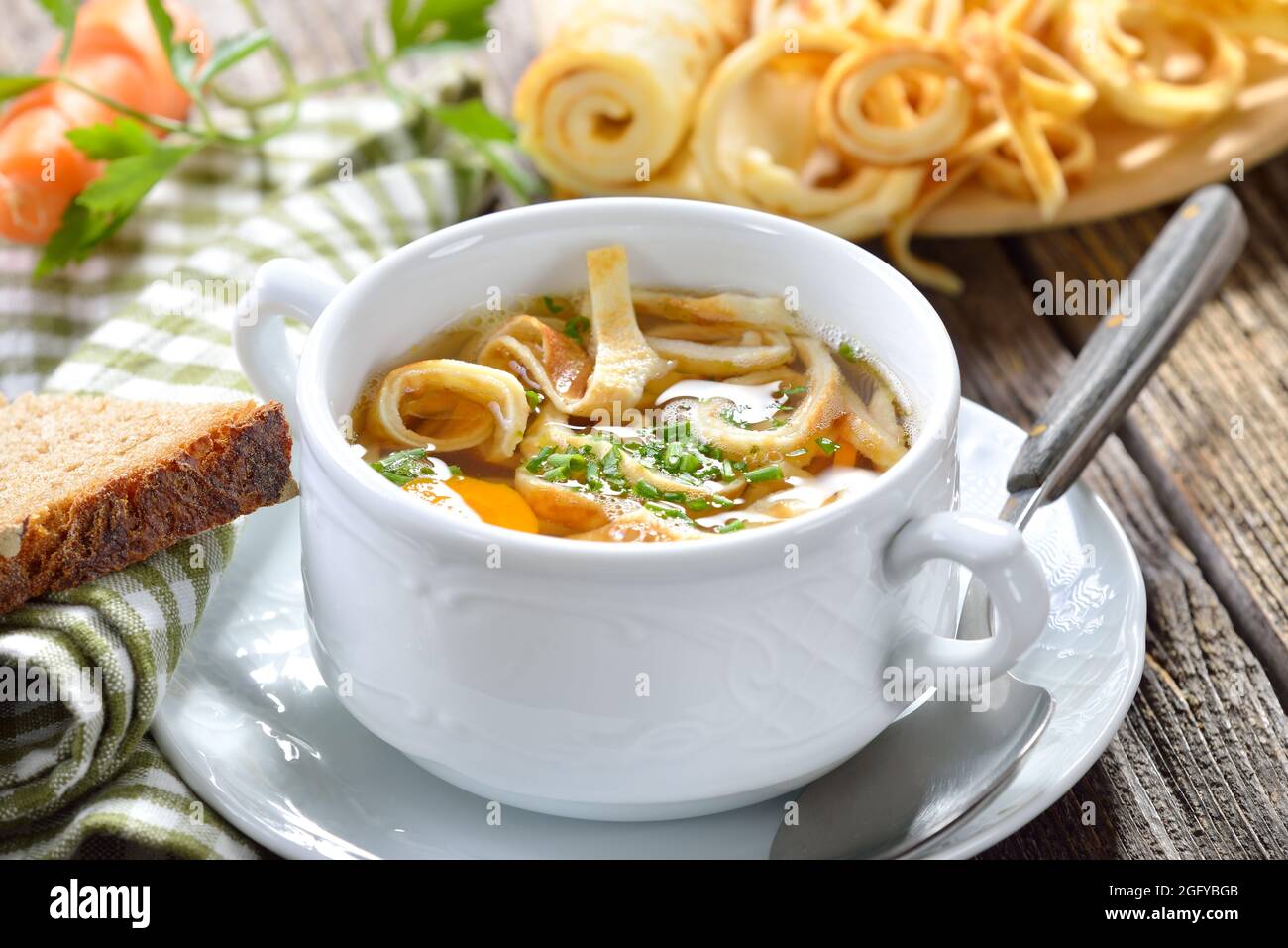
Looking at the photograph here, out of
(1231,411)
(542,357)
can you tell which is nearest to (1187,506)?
(1231,411)

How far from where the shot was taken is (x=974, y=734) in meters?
1.52

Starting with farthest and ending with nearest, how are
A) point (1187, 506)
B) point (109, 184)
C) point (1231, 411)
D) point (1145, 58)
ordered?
point (1145, 58)
point (109, 184)
point (1231, 411)
point (1187, 506)

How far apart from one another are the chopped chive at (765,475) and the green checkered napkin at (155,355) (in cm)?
68

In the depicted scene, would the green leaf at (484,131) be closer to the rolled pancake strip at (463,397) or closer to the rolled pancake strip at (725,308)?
the rolled pancake strip at (725,308)

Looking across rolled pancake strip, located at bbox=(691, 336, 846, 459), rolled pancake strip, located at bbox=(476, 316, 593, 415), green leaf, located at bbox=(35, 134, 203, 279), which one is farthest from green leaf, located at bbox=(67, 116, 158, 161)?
rolled pancake strip, located at bbox=(691, 336, 846, 459)

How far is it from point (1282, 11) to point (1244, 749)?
1.75 m

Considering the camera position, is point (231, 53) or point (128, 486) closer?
point (128, 486)

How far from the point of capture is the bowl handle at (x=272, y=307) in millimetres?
1664

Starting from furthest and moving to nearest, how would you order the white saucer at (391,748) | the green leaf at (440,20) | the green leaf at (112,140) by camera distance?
the green leaf at (440,20) < the green leaf at (112,140) < the white saucer at (391,748)

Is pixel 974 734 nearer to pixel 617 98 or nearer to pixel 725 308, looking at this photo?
pixel 725 308

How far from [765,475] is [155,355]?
44.5 inches

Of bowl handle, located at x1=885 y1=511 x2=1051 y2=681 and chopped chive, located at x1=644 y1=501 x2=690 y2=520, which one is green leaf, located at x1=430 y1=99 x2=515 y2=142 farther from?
bowl handle, located at x1=885 y1=511 x2=1051 y2=681

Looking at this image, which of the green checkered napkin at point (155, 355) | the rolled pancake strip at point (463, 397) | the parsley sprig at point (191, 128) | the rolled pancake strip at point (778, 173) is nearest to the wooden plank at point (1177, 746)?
the rolled pancake strip at point (778, 173)

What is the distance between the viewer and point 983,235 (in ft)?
9.18
